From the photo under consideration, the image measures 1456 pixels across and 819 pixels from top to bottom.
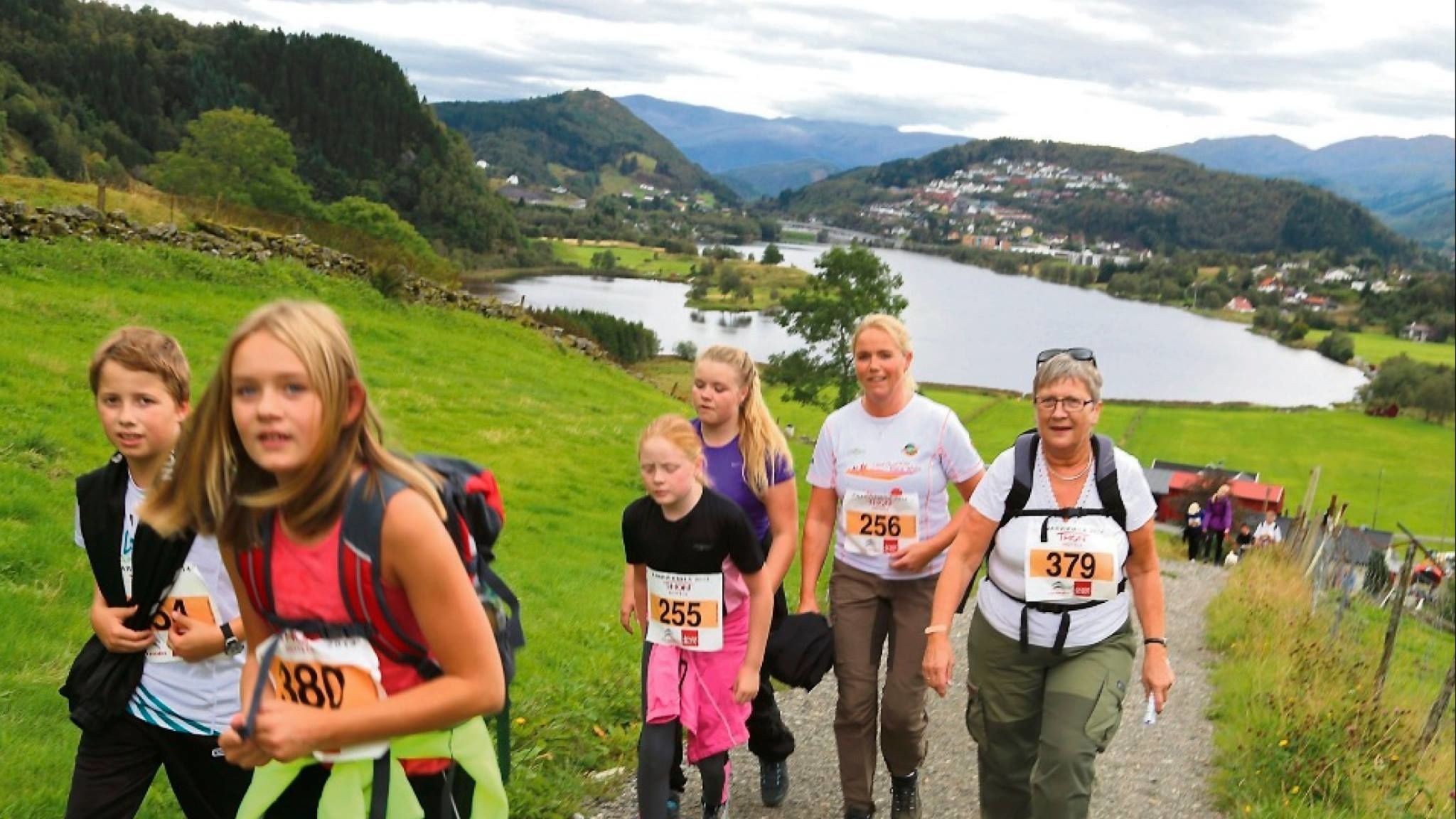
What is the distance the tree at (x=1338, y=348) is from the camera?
131250mm

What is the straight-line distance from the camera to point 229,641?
3.04 m

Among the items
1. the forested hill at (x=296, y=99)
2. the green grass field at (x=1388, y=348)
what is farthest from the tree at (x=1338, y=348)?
the forested hill at (x=296, y=99)

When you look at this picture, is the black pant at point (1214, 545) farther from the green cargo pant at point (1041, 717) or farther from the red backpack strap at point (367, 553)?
the red backpack strap at point (367, 553)

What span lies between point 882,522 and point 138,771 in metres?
3.15

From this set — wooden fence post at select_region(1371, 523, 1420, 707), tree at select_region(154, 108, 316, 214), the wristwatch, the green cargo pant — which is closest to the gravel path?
the green cargo pant

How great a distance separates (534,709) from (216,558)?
2.97 m

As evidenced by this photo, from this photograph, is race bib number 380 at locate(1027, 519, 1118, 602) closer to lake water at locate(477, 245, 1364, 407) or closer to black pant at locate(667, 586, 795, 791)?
black pant at locate(667, 586, 795, 791)

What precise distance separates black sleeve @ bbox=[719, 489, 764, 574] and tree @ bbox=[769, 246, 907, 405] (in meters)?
42.9

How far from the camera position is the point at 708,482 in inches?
177

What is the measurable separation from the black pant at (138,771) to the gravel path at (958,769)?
2067 millimetres

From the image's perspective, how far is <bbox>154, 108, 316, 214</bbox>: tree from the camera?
7162cm

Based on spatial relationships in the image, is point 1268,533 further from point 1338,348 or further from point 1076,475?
point 1338,348

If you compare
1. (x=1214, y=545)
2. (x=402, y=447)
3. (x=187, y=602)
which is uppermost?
(x=402, y=447)

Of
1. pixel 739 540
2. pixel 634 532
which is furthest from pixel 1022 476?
pixel 634 532
